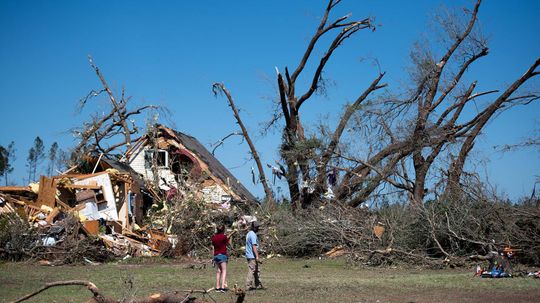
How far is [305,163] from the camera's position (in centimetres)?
2558

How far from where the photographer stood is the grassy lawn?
11.7m

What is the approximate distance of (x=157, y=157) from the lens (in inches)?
1223

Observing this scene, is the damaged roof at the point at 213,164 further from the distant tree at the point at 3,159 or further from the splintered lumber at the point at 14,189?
the distant tree at the point at 3,159

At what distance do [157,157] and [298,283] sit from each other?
59.3ft

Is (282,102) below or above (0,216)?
above

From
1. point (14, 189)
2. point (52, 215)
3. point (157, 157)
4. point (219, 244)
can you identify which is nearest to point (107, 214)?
point (52, 215)

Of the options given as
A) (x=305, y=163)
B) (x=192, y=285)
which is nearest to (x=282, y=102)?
(x=305, y=163)

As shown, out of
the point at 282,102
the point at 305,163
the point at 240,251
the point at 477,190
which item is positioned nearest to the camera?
the point at 477,190

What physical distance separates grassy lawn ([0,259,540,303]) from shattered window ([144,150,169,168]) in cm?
1131

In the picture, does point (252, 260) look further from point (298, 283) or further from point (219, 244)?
point (298, 283)

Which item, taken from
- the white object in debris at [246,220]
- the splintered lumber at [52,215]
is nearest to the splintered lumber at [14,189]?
the splintered lumber at [52,215]

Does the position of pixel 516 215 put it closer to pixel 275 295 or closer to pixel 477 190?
pixel 477 190

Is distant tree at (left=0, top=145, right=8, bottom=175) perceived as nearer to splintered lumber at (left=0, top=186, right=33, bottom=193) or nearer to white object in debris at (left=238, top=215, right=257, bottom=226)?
splintered lumber at (left=0, top=186, right=33, bottom=193)

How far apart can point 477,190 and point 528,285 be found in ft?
18.8
